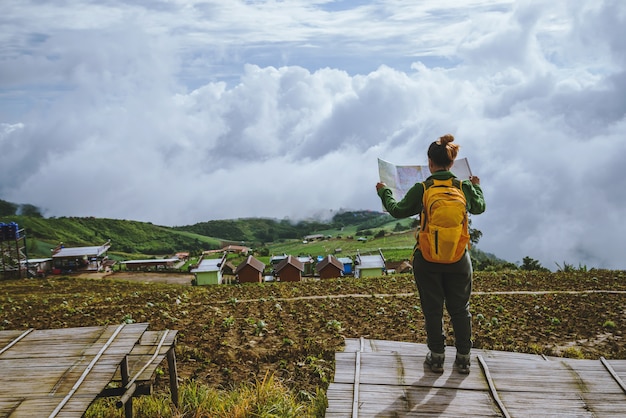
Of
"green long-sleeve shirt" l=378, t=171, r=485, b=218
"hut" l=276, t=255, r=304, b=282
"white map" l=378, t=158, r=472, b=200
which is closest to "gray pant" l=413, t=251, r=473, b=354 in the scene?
"green long-sleeve shirt" l=378, t=171, r=485, b=218

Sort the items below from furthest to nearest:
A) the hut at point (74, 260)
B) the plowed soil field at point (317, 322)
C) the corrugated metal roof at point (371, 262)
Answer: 1. the hut at point (74, 260)
2. the corrugated metal roof at point (371, 262)
3. the plowed soil field at point (317, 322)

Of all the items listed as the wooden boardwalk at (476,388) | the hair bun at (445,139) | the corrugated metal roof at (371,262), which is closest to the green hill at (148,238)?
the corrugated metal roof at (371,262)

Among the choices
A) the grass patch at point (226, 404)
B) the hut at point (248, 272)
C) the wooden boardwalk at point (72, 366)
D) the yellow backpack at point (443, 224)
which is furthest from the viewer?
the hut at point (248, 272)

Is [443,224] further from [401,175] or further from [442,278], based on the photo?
[401,175]

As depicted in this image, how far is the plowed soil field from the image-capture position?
9.91 meters

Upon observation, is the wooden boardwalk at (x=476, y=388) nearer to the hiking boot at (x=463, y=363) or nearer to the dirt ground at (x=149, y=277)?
the hiking boot at (x=463, y=363)

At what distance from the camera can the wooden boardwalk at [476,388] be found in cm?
496

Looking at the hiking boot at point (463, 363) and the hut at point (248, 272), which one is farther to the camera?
the hut at point (248, 272)

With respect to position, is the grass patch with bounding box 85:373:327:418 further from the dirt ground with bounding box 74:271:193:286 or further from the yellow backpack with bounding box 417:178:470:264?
the dirt ground with bounding box 74:271:193:286

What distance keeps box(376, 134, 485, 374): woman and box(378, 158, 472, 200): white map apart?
436 millimetres

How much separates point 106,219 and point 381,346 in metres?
176

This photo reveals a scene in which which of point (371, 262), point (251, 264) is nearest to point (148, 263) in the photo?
point (251, 264)

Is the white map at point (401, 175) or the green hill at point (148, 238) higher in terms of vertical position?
the white map at point (401, 175)

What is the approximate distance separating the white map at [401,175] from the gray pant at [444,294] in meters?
0.94
